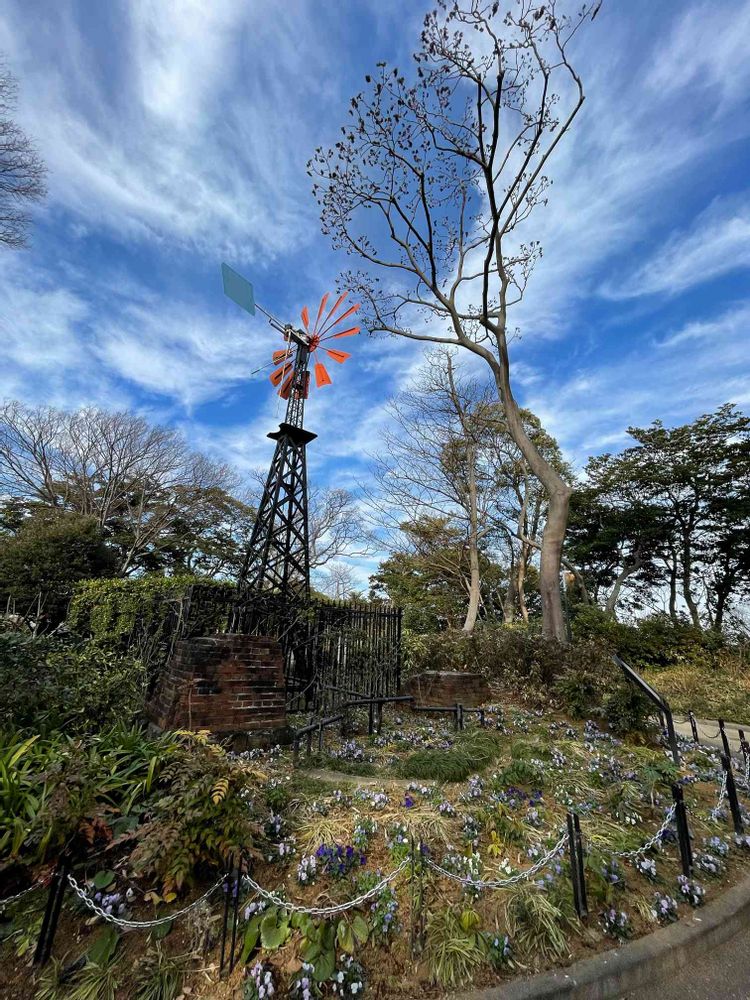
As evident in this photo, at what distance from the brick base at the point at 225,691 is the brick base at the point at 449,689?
3397mm

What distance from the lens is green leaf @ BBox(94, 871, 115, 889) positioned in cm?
210

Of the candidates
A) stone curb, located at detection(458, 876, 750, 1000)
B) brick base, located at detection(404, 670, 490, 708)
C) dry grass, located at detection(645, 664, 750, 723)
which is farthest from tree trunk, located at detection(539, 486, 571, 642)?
stone curb, located at detection(458, 876, 750, 1000)

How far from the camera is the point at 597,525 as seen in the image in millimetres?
20672

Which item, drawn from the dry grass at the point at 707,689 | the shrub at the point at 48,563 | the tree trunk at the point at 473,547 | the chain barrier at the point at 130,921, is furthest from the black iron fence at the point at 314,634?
the shrub at the point at 48,563

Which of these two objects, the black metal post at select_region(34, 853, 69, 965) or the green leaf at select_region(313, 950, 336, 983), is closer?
the green leaf at select_region(313, 950, 336, 983)

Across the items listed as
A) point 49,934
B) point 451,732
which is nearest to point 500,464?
point 451,732

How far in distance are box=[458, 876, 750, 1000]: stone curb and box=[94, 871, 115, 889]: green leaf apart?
169cm

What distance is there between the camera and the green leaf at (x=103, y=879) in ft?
6.89

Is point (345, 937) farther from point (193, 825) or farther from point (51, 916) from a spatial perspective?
point (51, 916)

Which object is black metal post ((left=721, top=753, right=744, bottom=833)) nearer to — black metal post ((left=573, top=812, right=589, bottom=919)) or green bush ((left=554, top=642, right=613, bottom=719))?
black metal post ((left=573, top=812, right=589, bottom=919))

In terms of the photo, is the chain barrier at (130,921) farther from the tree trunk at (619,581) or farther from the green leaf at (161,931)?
the tree trunk at (619,581)

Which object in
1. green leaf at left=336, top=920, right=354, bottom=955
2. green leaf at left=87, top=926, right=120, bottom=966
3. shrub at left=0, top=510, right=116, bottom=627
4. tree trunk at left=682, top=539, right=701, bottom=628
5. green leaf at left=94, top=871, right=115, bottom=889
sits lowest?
green leaf at left=87, top=926, right=120, bottom=966

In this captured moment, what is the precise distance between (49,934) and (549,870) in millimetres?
2458

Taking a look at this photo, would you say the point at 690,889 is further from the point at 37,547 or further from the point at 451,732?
the point at 37,547
